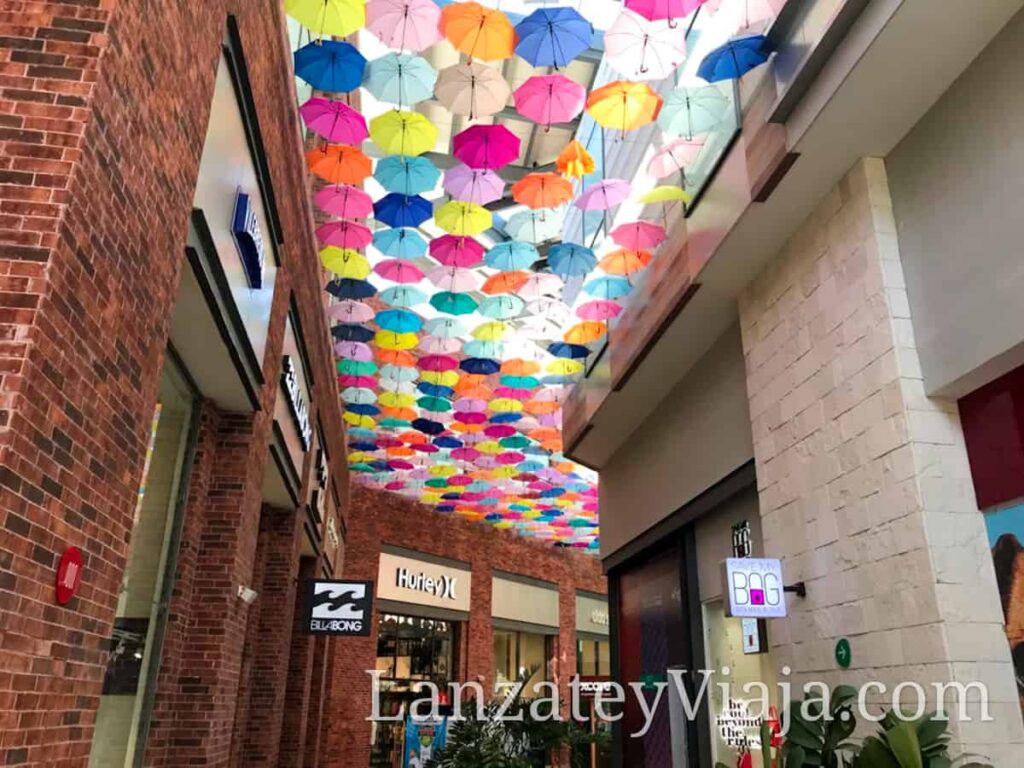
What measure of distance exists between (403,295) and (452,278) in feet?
2.78

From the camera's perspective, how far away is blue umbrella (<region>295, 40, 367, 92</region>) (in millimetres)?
6047

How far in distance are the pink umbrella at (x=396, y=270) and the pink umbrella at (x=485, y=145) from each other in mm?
2190

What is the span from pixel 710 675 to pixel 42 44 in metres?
7.42

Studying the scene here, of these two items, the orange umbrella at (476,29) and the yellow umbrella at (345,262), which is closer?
the orange umbrella at (476,29)

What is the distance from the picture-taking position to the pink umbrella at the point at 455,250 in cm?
819

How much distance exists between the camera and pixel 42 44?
292 cm

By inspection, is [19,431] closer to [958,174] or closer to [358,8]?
[358,8]

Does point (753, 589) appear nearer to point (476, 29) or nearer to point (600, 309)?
point (476, 29)

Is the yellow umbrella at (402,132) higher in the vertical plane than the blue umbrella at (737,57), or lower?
higher

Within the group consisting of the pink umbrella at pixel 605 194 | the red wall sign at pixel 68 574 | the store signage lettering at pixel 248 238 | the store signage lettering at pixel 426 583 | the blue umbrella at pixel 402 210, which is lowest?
the red wall sign at pixel 68 574

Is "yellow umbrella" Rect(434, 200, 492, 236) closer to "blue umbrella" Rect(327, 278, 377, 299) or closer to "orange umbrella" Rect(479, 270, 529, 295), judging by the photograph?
"orange umbrella" Rect(479, 270, 529, 295)

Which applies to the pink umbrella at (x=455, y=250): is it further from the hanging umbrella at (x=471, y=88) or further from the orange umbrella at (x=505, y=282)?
the hanging umbrella at (x=471, y=88)

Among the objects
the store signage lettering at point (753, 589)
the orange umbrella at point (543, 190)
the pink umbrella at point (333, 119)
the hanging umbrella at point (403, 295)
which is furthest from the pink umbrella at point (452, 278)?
the store signage lettering at point (753, 589)

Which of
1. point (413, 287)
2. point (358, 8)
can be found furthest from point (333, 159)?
point (413, 287)
